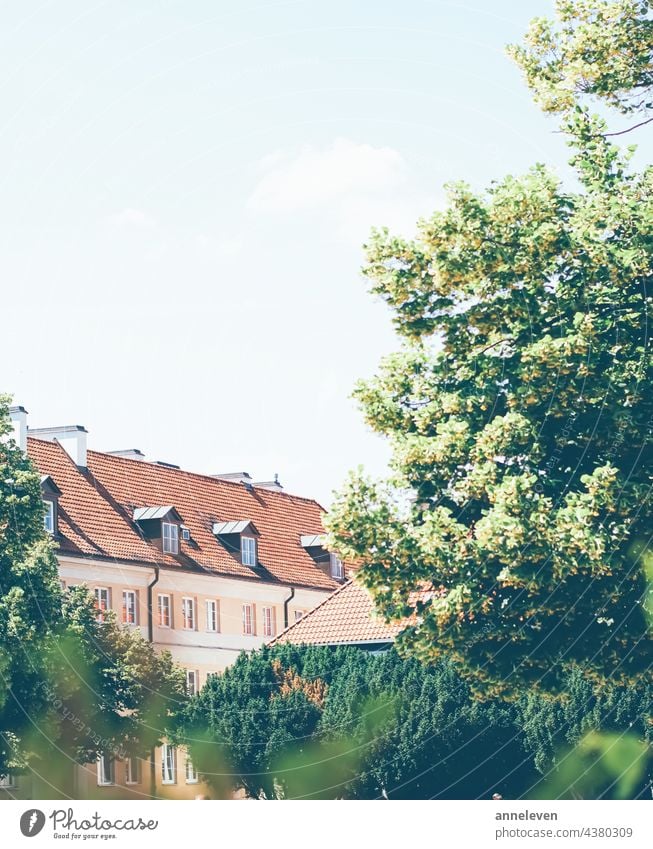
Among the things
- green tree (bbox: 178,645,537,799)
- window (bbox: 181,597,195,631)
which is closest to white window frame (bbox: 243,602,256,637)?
window (bbox: 181,597,195,631)

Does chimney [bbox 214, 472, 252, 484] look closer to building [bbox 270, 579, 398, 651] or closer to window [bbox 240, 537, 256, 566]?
window [bbox 240, 537, 256, 566]

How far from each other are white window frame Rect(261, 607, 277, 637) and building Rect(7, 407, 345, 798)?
0.06 meters

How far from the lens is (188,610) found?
61781 millimetres

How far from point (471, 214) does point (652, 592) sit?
7.07 m

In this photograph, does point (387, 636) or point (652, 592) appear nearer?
point (652, 592)

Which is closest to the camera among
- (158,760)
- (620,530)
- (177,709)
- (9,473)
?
(620,530)

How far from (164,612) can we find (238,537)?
8372 mm

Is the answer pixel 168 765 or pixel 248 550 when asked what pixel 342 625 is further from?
pixel 248 550

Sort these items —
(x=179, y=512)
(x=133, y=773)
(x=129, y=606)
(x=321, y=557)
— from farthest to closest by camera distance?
(x=321, y=557)
(x=179, y=512)
(x=129, y=606)
(x=133, y=773)

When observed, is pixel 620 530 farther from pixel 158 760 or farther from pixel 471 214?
pixel 158 760

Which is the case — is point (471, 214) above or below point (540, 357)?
above

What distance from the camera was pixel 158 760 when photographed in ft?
177

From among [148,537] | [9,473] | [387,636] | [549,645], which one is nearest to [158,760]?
[148,537]

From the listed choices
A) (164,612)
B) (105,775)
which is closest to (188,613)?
(164,612)
